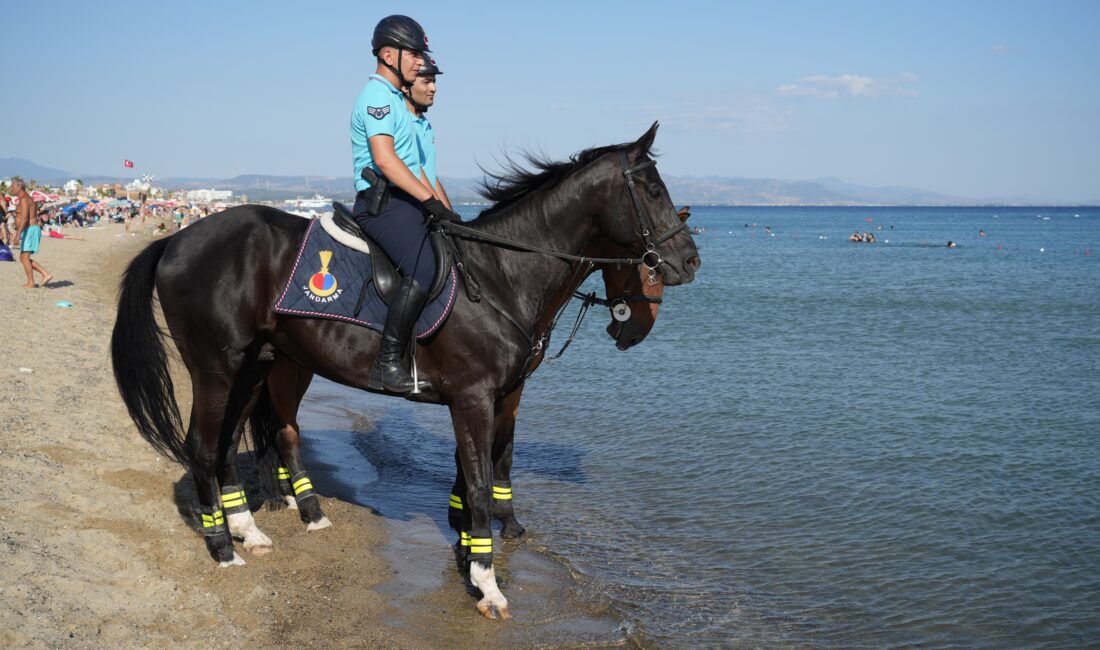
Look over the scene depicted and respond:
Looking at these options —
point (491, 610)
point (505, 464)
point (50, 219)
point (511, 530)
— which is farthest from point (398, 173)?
point (50, 219)

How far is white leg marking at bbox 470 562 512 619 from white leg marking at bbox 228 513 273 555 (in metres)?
1.84

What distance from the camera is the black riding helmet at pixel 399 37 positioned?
612cm

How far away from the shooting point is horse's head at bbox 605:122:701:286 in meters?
6.07

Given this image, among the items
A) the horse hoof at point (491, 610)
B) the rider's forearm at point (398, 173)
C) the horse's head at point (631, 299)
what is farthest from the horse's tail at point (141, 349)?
the horse's head at point (631, 299)

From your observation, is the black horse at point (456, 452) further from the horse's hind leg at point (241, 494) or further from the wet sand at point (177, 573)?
the wet sand at point (177, 573)

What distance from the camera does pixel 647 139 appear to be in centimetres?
611

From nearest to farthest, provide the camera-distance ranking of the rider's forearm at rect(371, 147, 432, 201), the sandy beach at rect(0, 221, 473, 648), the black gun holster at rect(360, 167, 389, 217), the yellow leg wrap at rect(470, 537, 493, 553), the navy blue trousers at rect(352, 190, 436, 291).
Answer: the sandy beach at rect(0, 221, 473, 648) → the rider's forearm at rect(371, 147, 432, 201) → the navy blue trousers at rect(352, 190, 436, 291) → the black gun holster at rect(360, 167, 389, 217) → the yellow leg wrap at rect(470, 537, 493, 553)

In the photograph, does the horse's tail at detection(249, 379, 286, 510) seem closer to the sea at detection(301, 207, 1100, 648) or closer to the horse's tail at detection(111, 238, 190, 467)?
the horse's tail at detection(111, 238, 190, 467)

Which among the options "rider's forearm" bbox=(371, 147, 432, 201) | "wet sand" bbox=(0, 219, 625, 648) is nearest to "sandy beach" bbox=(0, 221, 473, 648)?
"wet sand" bbox=(0, 219, 625, 648)

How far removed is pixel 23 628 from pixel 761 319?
24277mm

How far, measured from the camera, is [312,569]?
6910 mm

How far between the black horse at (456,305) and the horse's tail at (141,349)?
0.4 inches

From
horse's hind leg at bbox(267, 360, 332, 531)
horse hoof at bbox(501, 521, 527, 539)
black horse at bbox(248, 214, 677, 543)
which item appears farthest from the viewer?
horse hoof at bbox(501, 521, 527, 539)

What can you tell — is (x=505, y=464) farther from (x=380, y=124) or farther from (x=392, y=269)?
(x=380, y=124)
